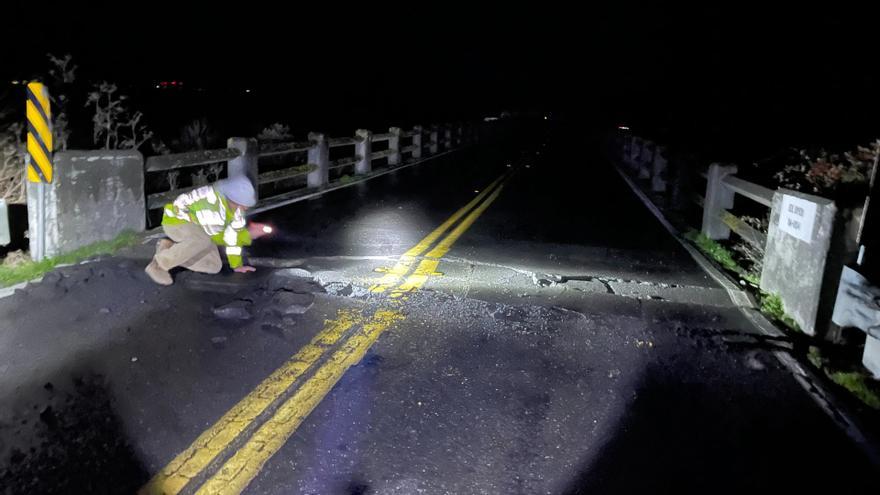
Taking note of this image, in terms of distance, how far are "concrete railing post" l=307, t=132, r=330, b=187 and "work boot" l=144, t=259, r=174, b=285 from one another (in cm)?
874

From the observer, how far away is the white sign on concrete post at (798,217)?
19.5 feet

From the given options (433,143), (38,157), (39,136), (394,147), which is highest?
(39,136)

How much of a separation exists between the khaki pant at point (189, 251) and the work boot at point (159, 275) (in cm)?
4

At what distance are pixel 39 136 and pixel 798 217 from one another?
7127 millimetres

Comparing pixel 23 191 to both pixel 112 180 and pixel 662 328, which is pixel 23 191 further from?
pixel 662 328

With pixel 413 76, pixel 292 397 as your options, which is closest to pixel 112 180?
pixel 292 397

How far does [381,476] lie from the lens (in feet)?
11.2

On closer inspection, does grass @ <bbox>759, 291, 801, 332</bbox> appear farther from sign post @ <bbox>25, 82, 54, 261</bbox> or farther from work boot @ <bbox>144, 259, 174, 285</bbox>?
sign post @ <bbox>25, 82, 54, 261</bbox>

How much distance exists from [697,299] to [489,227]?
434cm

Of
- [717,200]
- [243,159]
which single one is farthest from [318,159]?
[717,200]

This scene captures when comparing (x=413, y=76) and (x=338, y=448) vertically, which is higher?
(x=413, y=76)

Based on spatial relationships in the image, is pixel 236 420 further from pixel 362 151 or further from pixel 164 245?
pixel 362 151

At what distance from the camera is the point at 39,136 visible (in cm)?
686

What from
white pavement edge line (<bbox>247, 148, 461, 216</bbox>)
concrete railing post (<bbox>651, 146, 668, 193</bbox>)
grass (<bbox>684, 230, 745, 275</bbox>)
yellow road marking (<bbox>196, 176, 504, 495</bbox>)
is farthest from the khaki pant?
concrete railing post (<bbox>651, 146, 668, 193</bbox>)
